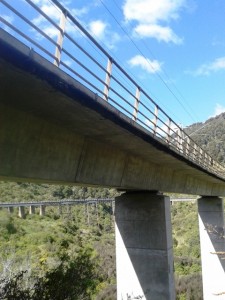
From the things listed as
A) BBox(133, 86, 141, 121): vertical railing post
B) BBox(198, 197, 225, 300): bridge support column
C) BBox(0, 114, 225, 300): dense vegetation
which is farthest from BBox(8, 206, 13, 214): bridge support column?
BBox(133, 86, 141, 121): vertical railing post

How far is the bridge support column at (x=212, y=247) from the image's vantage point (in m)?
25.6

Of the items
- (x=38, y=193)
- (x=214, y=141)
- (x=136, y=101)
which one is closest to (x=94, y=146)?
(x=136, y=101)

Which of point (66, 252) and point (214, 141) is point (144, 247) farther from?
point (214, 141)

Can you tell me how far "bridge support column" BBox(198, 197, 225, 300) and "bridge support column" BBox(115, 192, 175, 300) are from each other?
38.5 ft

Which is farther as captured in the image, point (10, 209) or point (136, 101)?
point (10, 209)

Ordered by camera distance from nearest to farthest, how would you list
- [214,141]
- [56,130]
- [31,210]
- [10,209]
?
1. [56,130]
2. [10,209]
3. [31,210]
4. [214,141]

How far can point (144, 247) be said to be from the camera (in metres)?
14.3

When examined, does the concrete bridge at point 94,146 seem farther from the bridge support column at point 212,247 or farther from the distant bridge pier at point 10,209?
the distant bridge pier at point 10,209

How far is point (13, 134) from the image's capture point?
6324 mm

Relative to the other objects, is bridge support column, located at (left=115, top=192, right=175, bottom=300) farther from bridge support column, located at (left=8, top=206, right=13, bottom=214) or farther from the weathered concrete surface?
bridge support column, located at (left=8, top=206, right=13, bottom=214)

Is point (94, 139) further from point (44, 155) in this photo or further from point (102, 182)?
point (44, 155)

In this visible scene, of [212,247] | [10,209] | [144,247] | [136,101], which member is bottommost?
[212,247]

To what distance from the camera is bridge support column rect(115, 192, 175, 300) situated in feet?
45.1

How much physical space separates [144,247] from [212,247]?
1437cm
